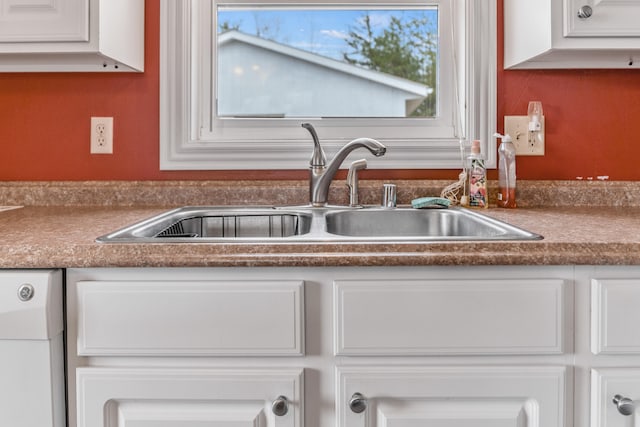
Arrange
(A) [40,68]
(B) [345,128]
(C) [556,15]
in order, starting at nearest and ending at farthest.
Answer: (C) [556,15] < (A) [40,68] < (B) [345,128]

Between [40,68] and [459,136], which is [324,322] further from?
[40,68]

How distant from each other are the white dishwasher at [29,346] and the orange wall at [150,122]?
2.57 ft

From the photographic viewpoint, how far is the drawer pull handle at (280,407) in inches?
37.7

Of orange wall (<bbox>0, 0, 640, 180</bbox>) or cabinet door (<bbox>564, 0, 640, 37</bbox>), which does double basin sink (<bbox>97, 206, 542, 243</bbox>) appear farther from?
cabinet door (<bbox>564, 0, 640, 37</bbox>)

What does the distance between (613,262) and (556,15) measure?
67 cm

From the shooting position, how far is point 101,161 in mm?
1704

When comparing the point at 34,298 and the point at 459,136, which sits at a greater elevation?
the point at 459,136

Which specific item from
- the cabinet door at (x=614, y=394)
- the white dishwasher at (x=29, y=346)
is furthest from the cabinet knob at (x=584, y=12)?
the white dishwasher at (x=29, y=346)

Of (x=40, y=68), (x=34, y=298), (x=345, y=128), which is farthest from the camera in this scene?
(x=345, y=128)

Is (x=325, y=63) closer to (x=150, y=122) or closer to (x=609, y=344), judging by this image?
(x=150, y=122)

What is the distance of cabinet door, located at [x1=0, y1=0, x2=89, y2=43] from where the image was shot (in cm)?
136

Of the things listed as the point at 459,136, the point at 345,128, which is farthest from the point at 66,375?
the point at 459,136

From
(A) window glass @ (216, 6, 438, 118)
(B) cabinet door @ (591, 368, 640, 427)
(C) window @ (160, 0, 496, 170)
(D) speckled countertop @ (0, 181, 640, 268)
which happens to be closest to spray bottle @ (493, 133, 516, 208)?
(D) speckled countertop @ (0, 181, 640, 268)

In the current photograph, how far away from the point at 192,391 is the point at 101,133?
101cm
